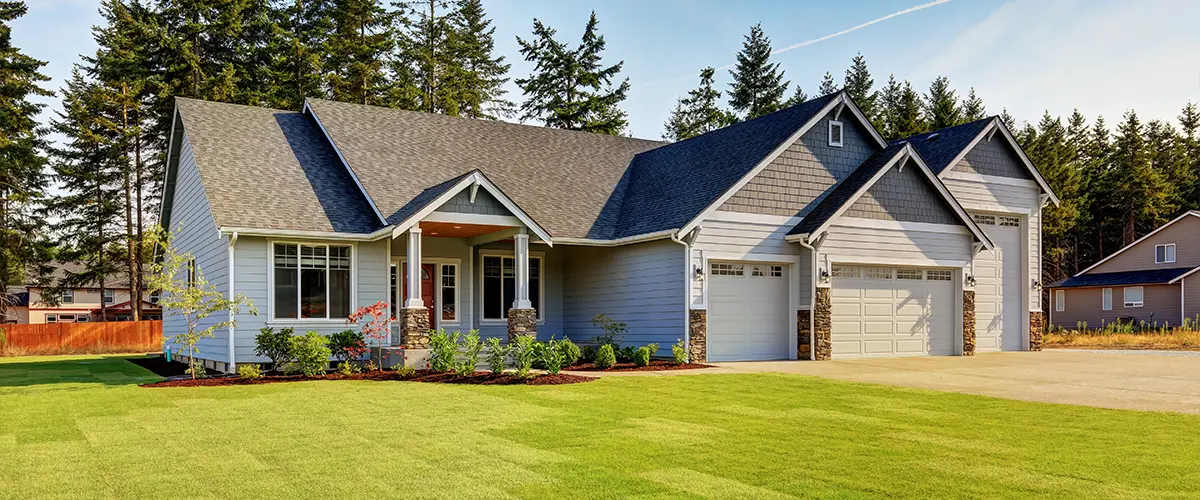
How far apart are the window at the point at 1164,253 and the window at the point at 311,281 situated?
38949mm

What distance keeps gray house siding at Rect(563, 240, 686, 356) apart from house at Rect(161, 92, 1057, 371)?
2.0 inches

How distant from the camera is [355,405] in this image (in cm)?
1162

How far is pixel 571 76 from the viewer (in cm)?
3994

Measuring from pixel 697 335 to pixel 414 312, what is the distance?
582 centimetres

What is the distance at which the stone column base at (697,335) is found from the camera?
61.8 feet

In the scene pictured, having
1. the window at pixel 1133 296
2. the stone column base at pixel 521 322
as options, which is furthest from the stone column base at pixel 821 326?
the window at pixel 1133 296

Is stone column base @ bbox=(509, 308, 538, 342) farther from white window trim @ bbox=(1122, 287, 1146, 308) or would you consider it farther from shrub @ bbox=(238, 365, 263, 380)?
white window trim @ bbox=(1122, 287, 1146, 308)

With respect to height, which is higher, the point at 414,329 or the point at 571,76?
the point at 571,76

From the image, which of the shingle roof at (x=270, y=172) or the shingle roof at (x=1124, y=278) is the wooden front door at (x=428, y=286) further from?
the shingle roof at (x=1124, y=278)

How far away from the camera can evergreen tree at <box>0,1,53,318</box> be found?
33.7m

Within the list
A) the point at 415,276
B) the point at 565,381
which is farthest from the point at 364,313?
the point at 565,381

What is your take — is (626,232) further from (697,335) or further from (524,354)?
(524,354)

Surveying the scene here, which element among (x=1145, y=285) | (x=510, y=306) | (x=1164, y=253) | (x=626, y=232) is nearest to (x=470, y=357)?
(x=626, y=232)

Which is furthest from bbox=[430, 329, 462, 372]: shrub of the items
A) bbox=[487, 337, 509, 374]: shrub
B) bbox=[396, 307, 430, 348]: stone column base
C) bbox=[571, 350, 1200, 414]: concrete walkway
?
bbox=[571, 350, 1200, 414]: concrete walkway
